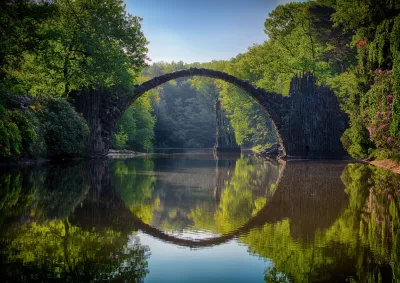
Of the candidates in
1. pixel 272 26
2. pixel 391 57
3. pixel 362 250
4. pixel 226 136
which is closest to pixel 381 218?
pixel 362 250

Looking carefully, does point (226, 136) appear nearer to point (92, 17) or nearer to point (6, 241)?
point (92, 17)

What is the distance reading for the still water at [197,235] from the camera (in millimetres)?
4516

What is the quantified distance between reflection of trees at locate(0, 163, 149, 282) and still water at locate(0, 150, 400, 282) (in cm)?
1

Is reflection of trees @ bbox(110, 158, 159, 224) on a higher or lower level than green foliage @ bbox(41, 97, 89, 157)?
lower

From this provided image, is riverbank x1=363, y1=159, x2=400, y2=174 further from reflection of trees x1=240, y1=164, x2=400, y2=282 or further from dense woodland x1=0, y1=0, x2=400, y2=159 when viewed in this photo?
reflection of trees x1=240, y1=164, x2=400, y2=282

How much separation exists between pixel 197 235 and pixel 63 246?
77.8 inches

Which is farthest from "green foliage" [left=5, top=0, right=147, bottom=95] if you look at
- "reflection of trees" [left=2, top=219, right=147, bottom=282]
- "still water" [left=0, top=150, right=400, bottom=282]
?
"reflection of trees" [left=2, top=219, right=147, bottom=282]

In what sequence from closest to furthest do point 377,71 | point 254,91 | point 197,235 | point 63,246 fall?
point 63,246 → point 197,235 → point 377,71 → point 254,91

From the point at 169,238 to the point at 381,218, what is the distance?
379cm

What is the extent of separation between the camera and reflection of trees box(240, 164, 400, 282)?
178 inches

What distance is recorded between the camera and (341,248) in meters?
5.46

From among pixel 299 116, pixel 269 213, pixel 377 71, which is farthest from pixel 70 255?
pixel 299 116

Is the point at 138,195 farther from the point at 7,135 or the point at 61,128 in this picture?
the point at 61,128

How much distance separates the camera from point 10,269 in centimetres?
428
